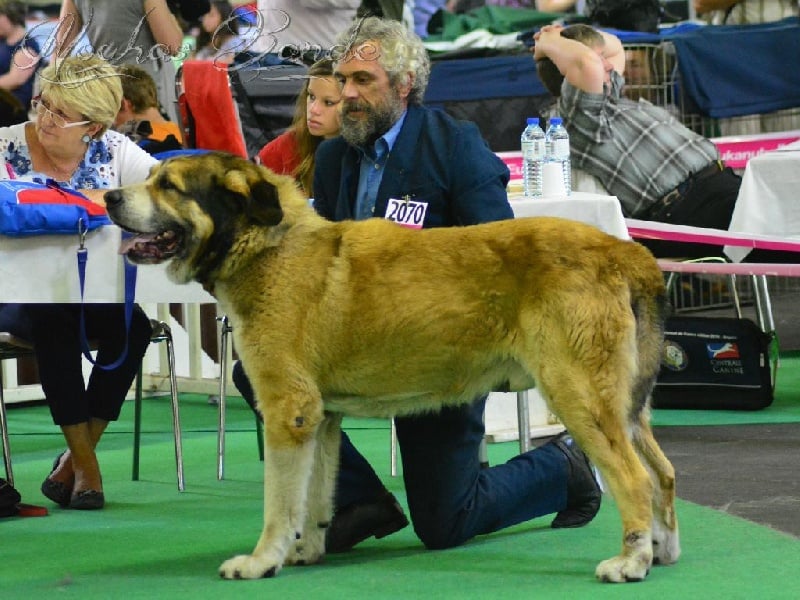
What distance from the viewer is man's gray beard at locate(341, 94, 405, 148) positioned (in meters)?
4.34

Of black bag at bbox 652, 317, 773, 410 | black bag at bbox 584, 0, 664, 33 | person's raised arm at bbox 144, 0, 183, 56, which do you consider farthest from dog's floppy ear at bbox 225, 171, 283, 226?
black bag at bbox 584, 0, 664, 33

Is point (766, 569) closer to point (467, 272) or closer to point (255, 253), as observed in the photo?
point (467, 272)

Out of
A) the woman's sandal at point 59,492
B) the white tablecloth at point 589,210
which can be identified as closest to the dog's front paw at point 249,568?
the woman's sandal at point 59,492

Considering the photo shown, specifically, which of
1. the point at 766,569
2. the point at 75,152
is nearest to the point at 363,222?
the point at 766,569

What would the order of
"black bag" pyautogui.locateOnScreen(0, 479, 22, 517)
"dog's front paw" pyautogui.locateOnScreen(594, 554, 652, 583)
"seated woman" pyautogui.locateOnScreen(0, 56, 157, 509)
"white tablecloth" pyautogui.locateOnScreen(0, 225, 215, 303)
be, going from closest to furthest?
1. "dog's front paw" pyautogui.locateOnScreen(594, 554, 652, 583)
2. "white tablecloth" pyautogui.locateOnScreen(0, 225, 215, 303)
3. "black bag" pyautogui.locateOnScreen(0, 479, 22, 517)
4. "seated woman" pyautogui.locateOnScreen(0, 56, 157, 509)

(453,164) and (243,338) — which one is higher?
(453,164)

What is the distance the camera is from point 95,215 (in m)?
4.69

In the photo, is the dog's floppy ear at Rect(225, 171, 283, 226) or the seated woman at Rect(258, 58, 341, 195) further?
the seated woman at Rect(258, 58, 341, 195)

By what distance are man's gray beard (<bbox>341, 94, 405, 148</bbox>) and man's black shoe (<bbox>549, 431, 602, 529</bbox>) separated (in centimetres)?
115

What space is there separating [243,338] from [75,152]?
180 cm

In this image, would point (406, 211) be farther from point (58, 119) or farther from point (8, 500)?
point (8, 500)

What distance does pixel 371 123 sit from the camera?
435 centimetres

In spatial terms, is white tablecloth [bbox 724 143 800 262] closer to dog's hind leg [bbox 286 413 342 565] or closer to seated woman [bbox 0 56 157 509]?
seated woman [bbox 0 56 157 509]

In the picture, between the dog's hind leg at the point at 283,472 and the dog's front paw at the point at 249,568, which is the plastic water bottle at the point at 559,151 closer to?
the dog's hind leg at the point at 283,472
